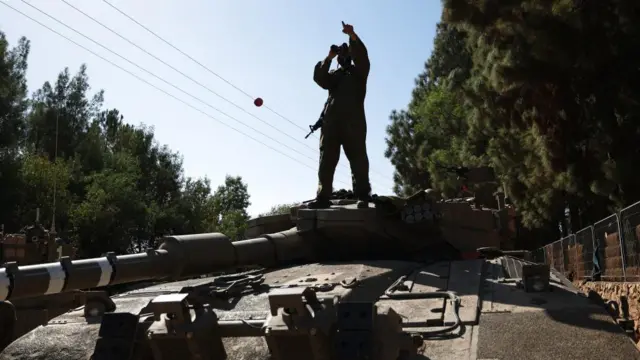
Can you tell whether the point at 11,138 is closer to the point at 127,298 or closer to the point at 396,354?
the point at 127,298

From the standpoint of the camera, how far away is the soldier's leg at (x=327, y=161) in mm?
10925

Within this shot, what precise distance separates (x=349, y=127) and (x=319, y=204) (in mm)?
1209

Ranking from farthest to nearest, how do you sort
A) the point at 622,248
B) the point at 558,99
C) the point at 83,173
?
the point at 83,173
the point at 558,99
the point at 622,248

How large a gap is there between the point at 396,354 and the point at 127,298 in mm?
3715

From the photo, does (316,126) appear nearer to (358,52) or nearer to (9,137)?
(358,52)

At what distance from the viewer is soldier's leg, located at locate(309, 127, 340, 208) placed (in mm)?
10925

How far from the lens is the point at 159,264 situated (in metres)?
7.92

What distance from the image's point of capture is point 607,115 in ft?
70.1

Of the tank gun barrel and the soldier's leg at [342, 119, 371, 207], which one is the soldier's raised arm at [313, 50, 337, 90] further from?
the tank gun barrel

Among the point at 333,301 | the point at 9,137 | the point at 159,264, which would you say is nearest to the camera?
the point at 333,301

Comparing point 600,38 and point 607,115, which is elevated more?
point 600,38

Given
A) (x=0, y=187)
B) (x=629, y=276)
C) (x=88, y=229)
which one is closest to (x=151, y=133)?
(x=88, y=229)

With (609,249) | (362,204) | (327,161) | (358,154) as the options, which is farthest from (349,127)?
(609,249)

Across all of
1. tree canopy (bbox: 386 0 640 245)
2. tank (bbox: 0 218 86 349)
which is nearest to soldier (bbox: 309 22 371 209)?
tank (bbox: 0 218 86 349)
